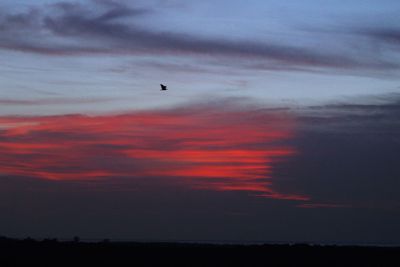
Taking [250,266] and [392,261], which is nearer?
[250,266]

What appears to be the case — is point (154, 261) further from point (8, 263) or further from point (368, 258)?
point (368, 258)

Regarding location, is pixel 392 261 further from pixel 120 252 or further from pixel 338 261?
pixel 120 252

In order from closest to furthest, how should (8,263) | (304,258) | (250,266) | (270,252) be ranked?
1. (8,263)
2. (250,266)
3. (304,258)
4. (270,252)

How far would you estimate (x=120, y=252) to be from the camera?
6488cm

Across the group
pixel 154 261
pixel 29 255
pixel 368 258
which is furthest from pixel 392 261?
pixel 29 255

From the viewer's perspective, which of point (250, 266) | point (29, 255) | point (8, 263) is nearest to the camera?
point (8, 263)

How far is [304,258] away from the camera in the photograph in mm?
62500

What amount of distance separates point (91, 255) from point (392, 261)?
24.2 meters

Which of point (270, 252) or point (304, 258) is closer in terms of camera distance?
point (304, 258)

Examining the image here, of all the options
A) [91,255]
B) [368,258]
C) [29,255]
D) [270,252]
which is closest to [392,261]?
[368,258]

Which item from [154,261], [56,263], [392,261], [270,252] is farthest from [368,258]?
[56,263]

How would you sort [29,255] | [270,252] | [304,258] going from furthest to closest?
[270,252] < [304,258] < [29,255]

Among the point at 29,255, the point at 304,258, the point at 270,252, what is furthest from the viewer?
the point at 270,252

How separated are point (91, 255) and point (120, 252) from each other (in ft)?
18.8
